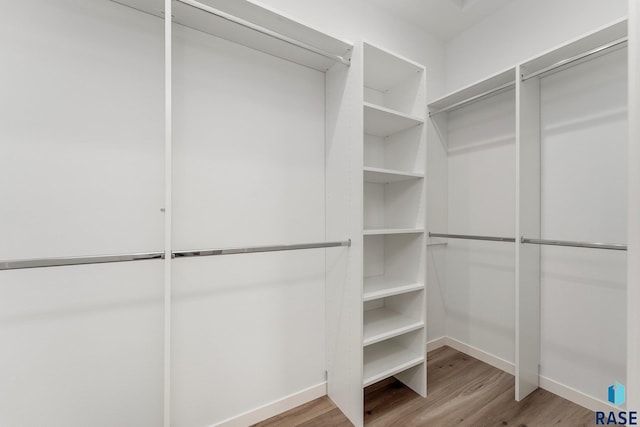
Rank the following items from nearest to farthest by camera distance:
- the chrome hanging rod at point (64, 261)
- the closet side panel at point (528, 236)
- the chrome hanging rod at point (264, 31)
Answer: the chrome hanging rod at point (64, 261) < the chrome hanging rod at point (264, 31) < the closet side panel at point (528, 236)

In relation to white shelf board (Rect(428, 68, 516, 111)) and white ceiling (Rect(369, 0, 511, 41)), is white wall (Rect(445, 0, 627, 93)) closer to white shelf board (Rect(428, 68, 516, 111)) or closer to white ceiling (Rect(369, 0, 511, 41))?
white ceiling (Rect(369, 0, 511, 41))

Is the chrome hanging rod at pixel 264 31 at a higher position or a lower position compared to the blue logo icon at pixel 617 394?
higher

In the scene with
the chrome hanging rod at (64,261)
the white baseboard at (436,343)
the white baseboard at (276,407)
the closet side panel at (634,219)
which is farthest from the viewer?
the white baseboard at (436,343)

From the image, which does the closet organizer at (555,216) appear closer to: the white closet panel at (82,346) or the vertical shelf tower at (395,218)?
the vertical shelf tower at (395,218)

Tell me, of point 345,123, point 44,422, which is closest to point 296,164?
point 345,123

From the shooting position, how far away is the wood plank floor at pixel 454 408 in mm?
1544

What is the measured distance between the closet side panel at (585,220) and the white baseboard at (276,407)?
164 centimetres

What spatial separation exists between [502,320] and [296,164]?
2.03 m

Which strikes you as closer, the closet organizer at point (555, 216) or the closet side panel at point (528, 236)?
the closet organizer at point (555, 216)

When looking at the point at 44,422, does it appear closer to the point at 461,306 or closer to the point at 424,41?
the point at 461,306

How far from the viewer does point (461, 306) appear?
2.33 meters

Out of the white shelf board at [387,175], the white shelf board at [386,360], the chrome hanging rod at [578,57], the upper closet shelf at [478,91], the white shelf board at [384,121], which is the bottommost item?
the white shelf board at [386,360]

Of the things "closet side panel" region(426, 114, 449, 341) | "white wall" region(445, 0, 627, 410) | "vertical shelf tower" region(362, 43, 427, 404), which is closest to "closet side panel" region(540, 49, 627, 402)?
"white wall" region(445, 0, 627, 410)

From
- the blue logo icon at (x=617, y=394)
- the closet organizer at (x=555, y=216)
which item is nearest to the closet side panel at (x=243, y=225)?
the closet organizer at (x=555, y=216)
